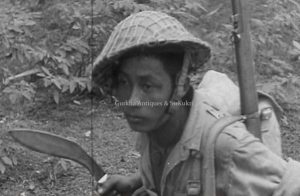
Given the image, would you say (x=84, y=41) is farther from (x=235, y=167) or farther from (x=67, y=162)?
(x=235, y=167)

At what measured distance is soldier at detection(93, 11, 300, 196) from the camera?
2.36 meters

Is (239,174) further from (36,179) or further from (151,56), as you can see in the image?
(36,179)

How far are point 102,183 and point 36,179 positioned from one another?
202cm

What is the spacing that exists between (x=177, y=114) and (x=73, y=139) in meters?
2.79

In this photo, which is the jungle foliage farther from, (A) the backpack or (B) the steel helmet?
(B) the steel helmet

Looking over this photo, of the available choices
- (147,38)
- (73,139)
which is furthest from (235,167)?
(73,139)

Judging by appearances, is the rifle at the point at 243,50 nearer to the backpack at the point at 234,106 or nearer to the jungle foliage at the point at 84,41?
the backpack at the point at 234,106

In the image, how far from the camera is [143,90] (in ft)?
8.05

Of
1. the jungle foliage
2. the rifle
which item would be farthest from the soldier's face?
the jungle foliage

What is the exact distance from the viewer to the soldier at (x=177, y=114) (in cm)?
236

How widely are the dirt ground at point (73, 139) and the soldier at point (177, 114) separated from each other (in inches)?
76.4

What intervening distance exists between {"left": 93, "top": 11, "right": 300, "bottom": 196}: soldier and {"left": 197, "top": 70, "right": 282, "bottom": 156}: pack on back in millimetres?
217

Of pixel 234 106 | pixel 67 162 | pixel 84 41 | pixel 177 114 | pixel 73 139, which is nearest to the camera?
pixel 177 114

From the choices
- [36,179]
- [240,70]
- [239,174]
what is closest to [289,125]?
[36,179]
